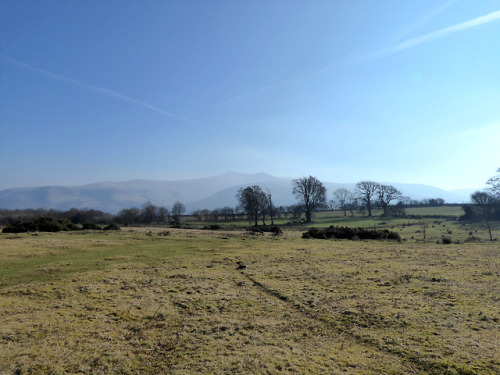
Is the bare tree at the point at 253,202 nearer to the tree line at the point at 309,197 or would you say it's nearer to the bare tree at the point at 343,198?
the tree line at the point at 309,197

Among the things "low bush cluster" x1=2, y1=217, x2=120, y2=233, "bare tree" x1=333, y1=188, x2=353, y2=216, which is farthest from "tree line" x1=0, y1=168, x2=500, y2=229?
"low bush cluster" x1=2, y1=217, x2=120, y2=233

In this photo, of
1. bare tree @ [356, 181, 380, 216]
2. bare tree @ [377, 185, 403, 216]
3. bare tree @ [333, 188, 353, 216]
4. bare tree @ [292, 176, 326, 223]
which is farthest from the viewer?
bare tree @ [333, 188, 353, 216]

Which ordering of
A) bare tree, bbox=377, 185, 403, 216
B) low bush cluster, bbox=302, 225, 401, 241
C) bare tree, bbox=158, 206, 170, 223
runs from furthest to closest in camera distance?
bare tree, bbox=158, 206, 170, 223 → bare tree, bbox=377, 185, 403, 216 → low bush cluster, bbox=302, 225, 401, 241

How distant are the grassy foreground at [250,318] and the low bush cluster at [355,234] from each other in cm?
2053

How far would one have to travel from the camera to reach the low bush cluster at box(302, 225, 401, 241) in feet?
137

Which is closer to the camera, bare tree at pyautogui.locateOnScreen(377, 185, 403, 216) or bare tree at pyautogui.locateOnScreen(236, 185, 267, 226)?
bare tree at pyautogui.locateOnScreen(236, 185, 267, 226)

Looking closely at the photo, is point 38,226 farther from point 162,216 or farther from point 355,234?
point 162,216

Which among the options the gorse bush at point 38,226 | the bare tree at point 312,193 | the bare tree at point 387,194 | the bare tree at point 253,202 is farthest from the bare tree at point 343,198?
the gorse bush at point 38,226

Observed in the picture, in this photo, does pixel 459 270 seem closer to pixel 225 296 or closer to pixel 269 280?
pixel 269 280

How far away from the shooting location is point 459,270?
18.7 metres

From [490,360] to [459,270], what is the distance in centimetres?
1356

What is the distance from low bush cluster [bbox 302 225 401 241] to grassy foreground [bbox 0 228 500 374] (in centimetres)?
2053

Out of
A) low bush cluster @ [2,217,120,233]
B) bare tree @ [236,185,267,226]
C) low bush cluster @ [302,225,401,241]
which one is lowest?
low bush cluster @ [302,225,401,241]

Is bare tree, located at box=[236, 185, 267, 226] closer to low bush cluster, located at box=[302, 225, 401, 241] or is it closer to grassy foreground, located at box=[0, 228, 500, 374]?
low bush cluster, located at box=[302, 225, 401, 241]
